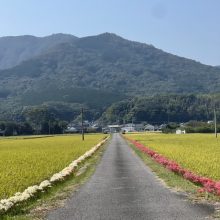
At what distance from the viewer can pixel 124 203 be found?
56.5 ft

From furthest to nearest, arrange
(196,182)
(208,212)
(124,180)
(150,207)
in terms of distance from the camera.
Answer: (124,180), (196,182), (150,207), (208,212)

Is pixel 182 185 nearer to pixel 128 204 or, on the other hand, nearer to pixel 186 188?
pixel 186 188

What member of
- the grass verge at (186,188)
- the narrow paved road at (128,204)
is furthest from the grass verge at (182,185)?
the narrow paved road at (128,204)

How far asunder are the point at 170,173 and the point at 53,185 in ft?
27.3

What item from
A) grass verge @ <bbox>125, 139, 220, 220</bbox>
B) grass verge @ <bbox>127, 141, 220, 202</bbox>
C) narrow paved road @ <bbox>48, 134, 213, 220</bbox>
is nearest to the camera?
narrow paved road @ <bbox>48, 134, 213, 220</bbox>

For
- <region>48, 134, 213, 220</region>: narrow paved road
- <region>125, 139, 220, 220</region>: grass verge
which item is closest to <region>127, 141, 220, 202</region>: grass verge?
<region>125, 139, 220, 220</region>: grass verge

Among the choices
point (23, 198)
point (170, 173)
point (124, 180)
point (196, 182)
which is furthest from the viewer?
point (170, 173)

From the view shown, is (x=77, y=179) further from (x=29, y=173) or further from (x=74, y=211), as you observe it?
(x=74, y=211)

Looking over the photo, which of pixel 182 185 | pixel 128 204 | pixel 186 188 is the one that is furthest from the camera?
pixel 182 185

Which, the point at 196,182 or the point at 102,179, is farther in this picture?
the point at 102,179

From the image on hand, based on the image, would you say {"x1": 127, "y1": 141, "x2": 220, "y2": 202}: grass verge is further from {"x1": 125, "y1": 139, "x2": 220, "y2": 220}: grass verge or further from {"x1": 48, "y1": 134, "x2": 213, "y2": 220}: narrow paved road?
{"x1": 48, "y1": 134, "x2": 213, "y2": 220}: narrow paved road

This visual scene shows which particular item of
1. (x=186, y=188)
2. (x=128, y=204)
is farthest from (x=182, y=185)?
Answer: (x=128, y=204)

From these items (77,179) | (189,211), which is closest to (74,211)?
(189,211)

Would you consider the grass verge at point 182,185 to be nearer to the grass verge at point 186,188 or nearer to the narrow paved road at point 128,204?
the grass verge at point 186,188
